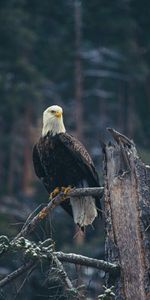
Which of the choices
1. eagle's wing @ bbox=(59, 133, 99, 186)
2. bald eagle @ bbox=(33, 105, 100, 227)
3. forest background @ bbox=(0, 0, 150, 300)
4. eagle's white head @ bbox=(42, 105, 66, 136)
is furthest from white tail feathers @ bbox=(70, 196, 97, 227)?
forest background @ bbox=(0, 0, 150, 300)

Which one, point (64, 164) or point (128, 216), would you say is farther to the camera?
point (64, 164)

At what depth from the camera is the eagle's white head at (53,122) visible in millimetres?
10383

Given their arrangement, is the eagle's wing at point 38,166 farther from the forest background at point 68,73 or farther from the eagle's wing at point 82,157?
the forest background at point 68,73

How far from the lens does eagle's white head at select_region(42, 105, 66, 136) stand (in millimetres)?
10383

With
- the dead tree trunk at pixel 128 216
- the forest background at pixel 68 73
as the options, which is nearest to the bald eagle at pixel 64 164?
the dead tree trunk at pixel 128 216

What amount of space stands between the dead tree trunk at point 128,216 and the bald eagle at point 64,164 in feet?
5.26

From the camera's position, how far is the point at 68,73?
32.6 metres

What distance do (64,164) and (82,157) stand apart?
0.47 m

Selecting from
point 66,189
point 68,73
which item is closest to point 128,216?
point 66,189

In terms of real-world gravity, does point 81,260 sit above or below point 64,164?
below

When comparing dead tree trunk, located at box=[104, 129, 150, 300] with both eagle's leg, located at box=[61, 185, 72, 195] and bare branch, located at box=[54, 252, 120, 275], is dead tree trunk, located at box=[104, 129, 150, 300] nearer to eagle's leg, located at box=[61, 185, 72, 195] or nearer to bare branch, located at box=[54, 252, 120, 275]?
bare branch, located at box=[54, 252, 120, 275]

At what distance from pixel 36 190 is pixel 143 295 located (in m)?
19.5

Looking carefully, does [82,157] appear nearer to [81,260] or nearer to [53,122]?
[53,122]

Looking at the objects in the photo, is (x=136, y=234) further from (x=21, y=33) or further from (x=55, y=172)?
(x=21, y=33)
